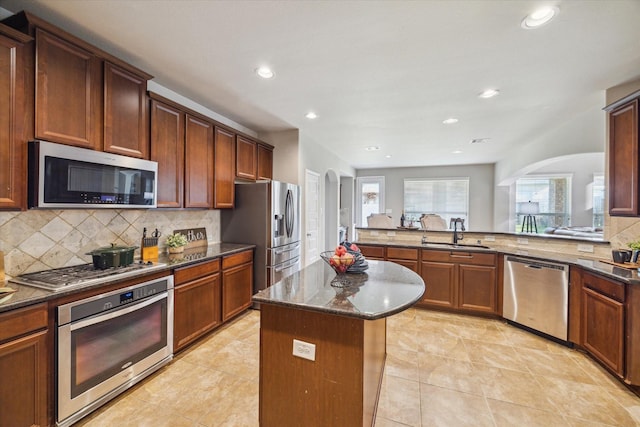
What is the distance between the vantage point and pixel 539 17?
5.60 feet

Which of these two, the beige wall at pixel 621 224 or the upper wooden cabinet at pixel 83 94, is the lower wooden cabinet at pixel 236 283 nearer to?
the upper wooden cabinet at pixel 83 94

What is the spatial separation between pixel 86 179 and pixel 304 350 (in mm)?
1952

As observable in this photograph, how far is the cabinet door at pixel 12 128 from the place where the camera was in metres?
1.54

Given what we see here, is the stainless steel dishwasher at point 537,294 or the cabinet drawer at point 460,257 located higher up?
the cabinet drawer at point 460,257

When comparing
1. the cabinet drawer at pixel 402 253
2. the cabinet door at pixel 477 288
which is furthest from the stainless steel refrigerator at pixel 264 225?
the cabinet door at pixel 477 288

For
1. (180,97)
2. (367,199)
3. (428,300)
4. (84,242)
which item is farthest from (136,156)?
(367,199)

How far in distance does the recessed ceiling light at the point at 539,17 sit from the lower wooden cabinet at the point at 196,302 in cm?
328

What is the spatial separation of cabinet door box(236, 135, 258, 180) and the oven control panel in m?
1.84

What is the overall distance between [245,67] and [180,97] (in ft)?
3.90

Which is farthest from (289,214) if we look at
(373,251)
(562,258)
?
Answer: (562,258)

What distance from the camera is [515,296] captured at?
3.21 m

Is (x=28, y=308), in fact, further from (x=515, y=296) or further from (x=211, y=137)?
(x=515, y=296)

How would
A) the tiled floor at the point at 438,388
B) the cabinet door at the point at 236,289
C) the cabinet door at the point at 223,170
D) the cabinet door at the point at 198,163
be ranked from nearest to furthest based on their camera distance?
the tiled floor at the point at 438,388 < the cabinet door at the point at 198,163 < the cabinet door at the point at 236,289 < the cabinet door at the point at 223,170

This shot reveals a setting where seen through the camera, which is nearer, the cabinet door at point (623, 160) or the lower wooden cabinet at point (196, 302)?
the cabinet door at point (623, 160)
